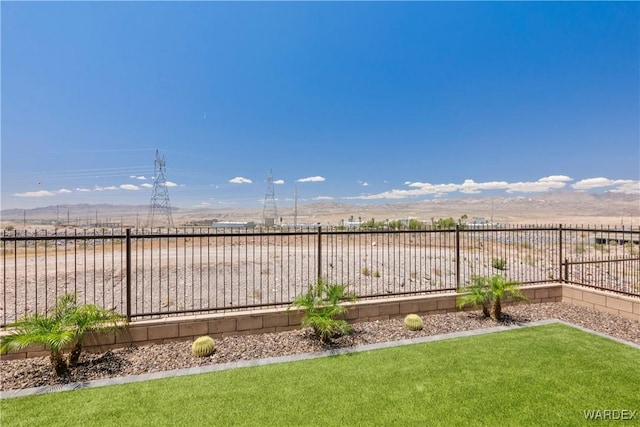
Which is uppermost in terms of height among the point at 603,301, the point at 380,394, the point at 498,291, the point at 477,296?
the point at 498,291

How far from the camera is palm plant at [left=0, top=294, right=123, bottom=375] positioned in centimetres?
398

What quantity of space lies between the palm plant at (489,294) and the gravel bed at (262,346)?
8.4 inches

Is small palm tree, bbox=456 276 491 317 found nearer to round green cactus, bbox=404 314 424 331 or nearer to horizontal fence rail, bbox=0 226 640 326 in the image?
horizontal fence rail, bbox=0 226 640 326

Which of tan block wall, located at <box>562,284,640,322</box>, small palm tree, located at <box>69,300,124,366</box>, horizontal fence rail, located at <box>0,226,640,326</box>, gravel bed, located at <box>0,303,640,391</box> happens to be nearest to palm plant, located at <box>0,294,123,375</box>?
small palm tree, located at <box>69,300,124,366</box>

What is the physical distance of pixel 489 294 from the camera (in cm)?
626

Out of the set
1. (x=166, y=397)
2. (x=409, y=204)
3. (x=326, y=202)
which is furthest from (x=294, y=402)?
(x=326, y=202)

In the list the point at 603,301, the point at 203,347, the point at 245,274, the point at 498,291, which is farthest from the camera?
the point at 245,274

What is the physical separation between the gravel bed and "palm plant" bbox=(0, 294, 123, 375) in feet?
0.77

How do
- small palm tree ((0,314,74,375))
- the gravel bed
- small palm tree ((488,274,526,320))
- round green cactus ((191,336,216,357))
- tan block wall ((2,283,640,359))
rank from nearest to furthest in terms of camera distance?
small palm tree ((0,314,74,375)), the gravel bed, round green cactus ((191,336,216,357)), tan block wall ((2,283,640,359)), small palm tree ((488,274,526,320))

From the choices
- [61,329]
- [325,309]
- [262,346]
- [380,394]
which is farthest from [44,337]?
[380,394]

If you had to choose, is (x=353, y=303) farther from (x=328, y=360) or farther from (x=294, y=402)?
(x=294, y=402)

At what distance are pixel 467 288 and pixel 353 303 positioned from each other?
8.71 feet

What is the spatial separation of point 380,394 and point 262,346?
2189mm

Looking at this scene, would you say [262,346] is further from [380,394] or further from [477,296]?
[477,296]
